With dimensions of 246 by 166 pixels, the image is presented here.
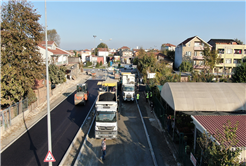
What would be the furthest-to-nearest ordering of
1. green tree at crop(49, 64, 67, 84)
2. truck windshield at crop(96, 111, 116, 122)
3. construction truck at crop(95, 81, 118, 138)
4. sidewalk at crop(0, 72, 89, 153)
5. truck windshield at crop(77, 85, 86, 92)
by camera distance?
green tree at crop(49, 64, 67, 84) → truck windshield at crop(77, 85, 86, 92) → sidewalk at crop(0, 72, 89, 153) → truck windshield at crop(96, 111, 116, 122) → construction truck at crop(95, 81, 118, 138)

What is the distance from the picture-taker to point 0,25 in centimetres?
Answer: 1858

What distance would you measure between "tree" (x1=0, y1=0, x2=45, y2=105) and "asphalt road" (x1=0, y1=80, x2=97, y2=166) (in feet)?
14.5

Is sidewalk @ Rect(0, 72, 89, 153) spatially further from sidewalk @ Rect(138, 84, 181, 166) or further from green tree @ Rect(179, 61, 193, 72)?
green tree @ Rect(179, 61, 193, 72)

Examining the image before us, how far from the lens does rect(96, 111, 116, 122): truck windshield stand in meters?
13.7

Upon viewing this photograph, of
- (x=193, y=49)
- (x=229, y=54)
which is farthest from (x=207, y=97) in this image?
(x=193, y=49)

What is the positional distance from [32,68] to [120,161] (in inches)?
626

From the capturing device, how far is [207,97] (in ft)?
47.9

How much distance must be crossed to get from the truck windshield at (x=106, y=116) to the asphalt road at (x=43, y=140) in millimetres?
2947

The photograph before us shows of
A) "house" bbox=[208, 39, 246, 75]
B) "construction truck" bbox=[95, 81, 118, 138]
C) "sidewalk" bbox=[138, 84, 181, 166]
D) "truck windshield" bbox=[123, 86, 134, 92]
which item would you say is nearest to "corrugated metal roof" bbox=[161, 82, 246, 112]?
"sidewalk" bbox=[138, 84, 181, 166]

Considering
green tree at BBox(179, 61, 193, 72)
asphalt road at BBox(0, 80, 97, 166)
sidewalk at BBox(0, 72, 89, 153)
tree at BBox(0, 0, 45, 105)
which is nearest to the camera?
asphalt road at BBox(0, 80, 97, 166)

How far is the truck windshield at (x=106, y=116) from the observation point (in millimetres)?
13742

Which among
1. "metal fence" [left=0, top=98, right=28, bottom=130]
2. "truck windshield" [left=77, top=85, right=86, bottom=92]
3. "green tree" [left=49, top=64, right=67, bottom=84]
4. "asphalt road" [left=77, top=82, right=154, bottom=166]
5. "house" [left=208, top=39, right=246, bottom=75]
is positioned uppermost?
"house" [left=208, top=39, right=246, bottom=75]

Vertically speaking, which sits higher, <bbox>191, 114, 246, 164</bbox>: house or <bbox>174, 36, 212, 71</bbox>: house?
<bbox>174, 36, 212, 71</bbox>: house

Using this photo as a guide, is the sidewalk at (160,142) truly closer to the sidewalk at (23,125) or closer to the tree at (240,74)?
the sidewalk at (23,125)
